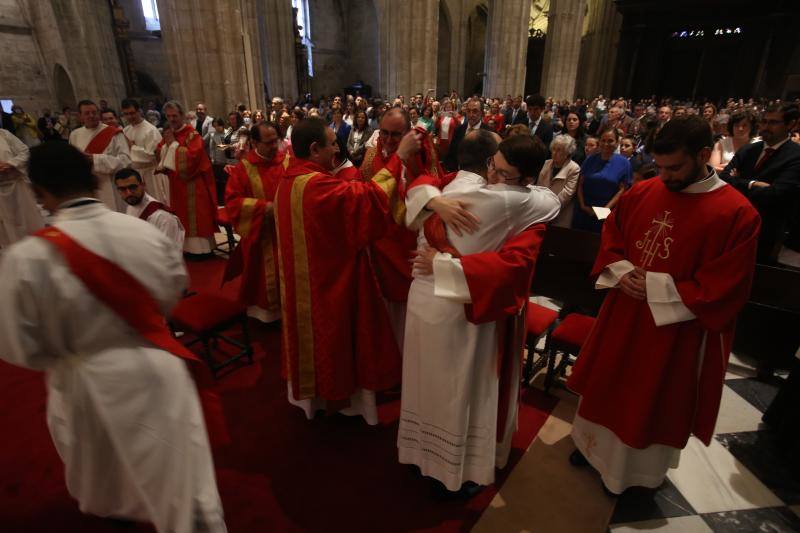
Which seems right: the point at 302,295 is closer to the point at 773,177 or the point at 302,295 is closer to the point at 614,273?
the point at 614,273

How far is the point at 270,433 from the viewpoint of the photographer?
9.98ft

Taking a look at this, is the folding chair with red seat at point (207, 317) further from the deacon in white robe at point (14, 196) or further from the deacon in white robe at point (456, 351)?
the deacon in white robe at point (14, 196)

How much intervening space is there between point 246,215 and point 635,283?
10.2 ft

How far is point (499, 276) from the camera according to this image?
5.95 ft

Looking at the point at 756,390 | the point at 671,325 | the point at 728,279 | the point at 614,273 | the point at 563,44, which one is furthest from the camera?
the point at 563,44

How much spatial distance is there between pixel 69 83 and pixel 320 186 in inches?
755

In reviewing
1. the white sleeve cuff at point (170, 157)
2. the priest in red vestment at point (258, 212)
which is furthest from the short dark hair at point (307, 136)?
the white sleeve cuff at point (170, 157)

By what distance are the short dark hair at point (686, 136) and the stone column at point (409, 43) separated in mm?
15901

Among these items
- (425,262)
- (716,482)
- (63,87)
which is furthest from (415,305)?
(63,87)

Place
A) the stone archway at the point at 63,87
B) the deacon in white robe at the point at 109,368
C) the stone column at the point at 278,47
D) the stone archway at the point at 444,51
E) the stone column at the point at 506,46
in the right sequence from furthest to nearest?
the stone archway at the point at 444,51 → the stone column at the point at 278,47 → the stone column at the point at 506,46 → the stone archway at the point at 63,87 → the deacon in white robe at the point at 109,368

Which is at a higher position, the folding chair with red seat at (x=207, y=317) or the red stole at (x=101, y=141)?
the red stole at (x=101, y=141)

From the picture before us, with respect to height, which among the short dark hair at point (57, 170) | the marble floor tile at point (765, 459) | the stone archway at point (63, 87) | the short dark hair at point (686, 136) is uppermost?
the stone archway at point (63, 87)

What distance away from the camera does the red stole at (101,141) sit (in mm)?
5625

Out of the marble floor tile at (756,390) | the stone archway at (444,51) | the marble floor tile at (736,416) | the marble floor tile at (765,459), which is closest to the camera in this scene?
the marble floor tile at (765,459)
